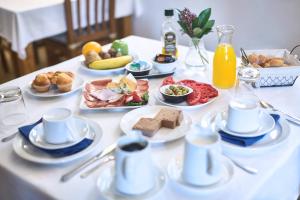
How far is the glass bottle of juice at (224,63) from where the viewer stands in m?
1.19

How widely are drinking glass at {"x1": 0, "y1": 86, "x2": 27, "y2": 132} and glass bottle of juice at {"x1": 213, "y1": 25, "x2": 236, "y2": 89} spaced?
616 millimetres

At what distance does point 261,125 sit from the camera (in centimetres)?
91

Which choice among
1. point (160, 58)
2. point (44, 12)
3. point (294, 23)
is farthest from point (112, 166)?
point (294, 23)

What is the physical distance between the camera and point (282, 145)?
868 millimetres

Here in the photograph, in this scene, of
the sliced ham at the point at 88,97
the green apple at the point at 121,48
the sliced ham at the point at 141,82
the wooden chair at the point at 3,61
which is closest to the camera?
the sliced ham at the point at 88,97

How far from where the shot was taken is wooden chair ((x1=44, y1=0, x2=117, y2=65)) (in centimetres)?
245

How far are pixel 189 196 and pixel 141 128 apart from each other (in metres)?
0.26

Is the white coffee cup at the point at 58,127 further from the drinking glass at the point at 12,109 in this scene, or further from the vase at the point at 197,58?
the vase at the point at 197,58

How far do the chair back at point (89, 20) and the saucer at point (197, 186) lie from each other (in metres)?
1.82

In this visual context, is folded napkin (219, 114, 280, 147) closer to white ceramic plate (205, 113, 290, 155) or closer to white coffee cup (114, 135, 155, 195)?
white ceramic plate (205, 113, 290, 155)

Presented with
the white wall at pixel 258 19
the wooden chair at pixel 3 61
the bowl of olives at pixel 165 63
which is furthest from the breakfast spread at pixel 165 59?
the wooden chair at pixel 3 61

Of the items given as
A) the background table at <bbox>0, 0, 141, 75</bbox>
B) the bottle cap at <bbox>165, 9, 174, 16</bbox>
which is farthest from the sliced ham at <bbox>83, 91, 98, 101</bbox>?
the background table at <bbox>0, 0, 141, 75</bbox>

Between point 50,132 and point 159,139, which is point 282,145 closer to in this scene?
point 159,139

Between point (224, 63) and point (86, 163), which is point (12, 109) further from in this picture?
point (224, 63)
